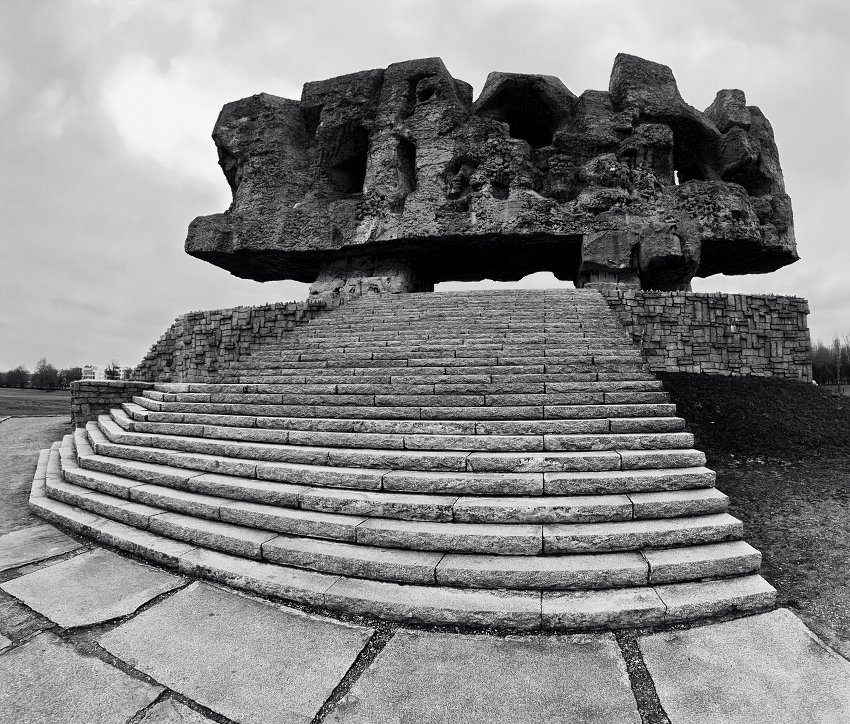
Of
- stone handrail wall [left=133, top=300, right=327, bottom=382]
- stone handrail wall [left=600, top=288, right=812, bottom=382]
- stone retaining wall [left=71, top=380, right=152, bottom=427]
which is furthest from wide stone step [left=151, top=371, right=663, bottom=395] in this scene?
stone handrail wall [left=133, top=300, right=327, bottom=382]

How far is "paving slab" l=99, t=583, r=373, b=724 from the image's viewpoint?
2.01 metres

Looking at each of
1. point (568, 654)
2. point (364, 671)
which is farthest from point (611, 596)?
point (364, 671)

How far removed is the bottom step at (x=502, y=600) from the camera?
8.30 ft

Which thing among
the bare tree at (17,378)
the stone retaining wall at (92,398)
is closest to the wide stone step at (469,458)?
the stone retaining wall at (92,398)

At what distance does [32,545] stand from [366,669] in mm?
3278

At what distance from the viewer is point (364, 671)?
86.9 inches

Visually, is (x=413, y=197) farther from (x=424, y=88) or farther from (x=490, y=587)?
(x=490, y=587)

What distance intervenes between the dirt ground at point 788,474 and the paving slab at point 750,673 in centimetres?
27

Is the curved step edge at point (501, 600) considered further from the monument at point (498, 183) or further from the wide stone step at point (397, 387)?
the monument at point (498, 183)

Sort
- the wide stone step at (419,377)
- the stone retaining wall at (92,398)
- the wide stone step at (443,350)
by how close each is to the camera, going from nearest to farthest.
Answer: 1. the wide stone step at (419,377)
2. the wide stone step at (443,350)
3. the stone retaining wall at (92,398)

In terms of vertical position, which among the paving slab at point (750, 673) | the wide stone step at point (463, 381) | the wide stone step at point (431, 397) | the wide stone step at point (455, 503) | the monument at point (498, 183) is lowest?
the paving slab at point (750, 673)

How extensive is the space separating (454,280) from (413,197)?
410 centimetres

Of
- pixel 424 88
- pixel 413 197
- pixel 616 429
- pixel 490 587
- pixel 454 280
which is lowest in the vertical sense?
pixel 490 587

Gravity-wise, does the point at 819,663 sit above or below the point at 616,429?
below
